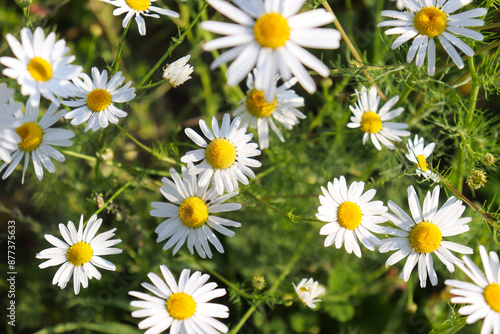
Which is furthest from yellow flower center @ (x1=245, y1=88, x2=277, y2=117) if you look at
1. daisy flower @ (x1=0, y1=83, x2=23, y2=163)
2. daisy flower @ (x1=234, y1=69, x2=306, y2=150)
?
daisy flower @ (x1=0, y1=83, x2=23, y2=163)

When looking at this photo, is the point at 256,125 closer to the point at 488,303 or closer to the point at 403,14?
the point at 403,14

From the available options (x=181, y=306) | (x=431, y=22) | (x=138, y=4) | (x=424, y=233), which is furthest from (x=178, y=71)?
(x=424, y=233)

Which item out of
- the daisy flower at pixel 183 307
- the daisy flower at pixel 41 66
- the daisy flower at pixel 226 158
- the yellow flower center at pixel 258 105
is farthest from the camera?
the yellow flower center at pixel 258 105

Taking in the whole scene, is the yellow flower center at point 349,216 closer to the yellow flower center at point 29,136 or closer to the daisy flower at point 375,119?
the daisy flower at point 375,119

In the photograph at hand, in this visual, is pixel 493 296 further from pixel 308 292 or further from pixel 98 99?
pixel 98 99

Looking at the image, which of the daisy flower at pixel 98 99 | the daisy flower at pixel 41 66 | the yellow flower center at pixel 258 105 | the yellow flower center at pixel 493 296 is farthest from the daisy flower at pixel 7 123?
the yellow flower center at pixel 493 296

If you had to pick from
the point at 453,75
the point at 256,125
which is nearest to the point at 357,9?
the point at 453,75

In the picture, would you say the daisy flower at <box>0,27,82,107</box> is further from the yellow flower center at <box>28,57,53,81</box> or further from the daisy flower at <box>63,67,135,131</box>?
the daisy flower at <box>63,67,135,131</box>
